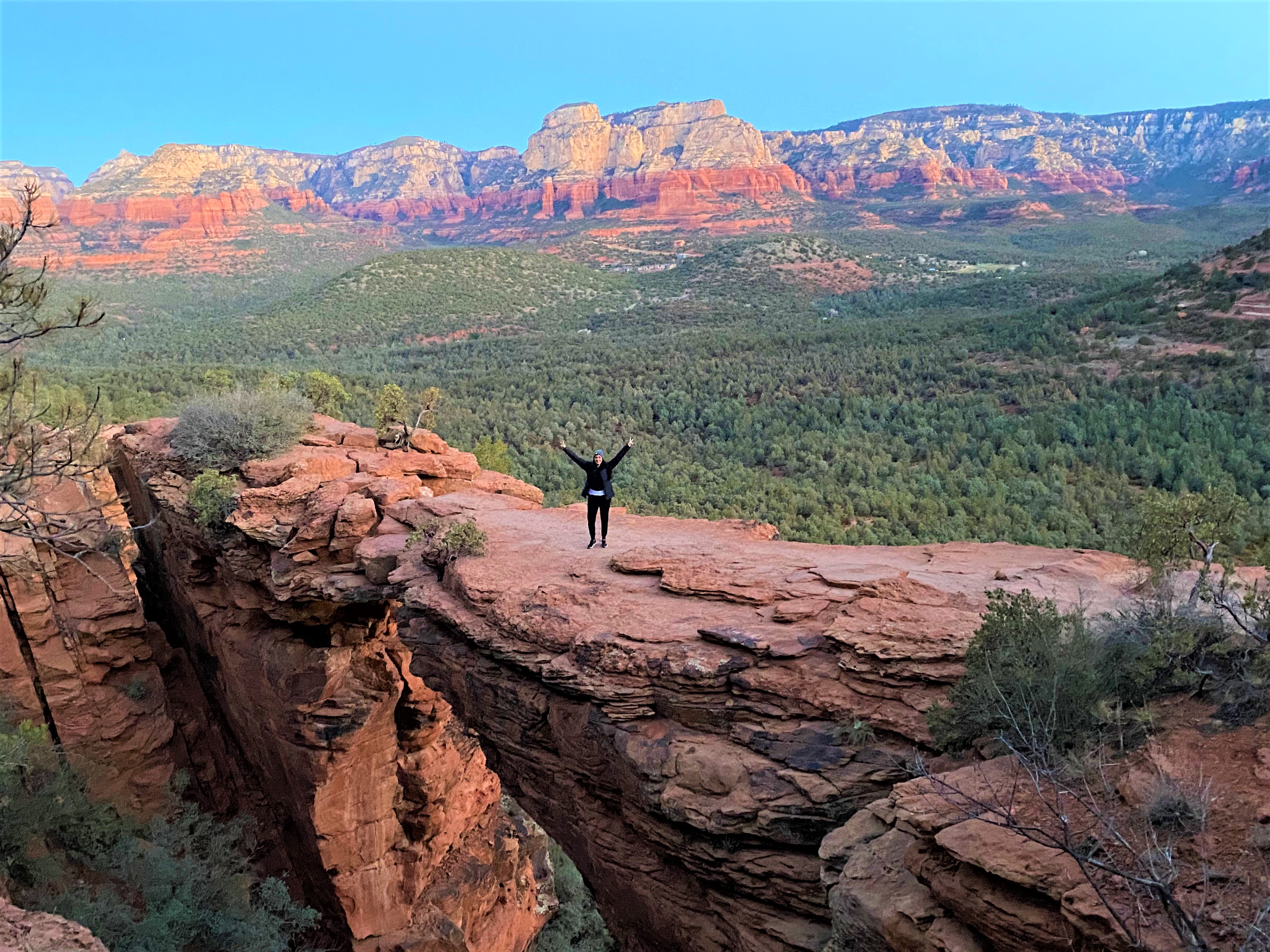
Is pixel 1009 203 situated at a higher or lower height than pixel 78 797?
higher

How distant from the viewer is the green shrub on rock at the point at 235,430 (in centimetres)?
1460

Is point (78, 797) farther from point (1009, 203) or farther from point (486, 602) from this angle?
point (1009, 203)

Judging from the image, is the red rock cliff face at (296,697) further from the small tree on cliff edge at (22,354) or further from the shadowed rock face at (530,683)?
the small tree on cliff edge at (22,354)

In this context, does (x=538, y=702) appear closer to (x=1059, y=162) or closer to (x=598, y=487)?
(x=598, y=487)

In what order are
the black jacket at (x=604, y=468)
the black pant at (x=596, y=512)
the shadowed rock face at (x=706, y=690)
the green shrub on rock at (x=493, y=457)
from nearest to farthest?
the shadowed rock face at (x=706, y=690)
the black jacket at (x=604, y=468)
the black pant at (x=596, y=512)
the green shrub on rock at (x=493, y=457)

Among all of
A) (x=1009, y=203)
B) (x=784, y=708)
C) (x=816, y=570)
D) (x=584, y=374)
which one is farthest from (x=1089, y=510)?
(x=1009, y=203)

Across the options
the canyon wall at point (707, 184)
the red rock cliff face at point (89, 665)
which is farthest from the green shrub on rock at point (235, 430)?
the canyon wall at point (707, 184)

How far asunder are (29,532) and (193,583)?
9664mm

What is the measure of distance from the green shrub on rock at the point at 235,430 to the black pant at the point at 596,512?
732 centimetres

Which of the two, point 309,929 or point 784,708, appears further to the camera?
point 309,929

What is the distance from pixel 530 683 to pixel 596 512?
3045 mm

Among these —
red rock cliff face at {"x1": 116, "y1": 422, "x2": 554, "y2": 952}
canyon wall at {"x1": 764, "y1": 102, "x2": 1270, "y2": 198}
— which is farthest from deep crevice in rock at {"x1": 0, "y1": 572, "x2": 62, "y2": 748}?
canyon wall at {"x1": 764, "y1": 102, "x2": 1270, "y2": 198}

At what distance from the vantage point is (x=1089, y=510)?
Answer: 18656 millimetres

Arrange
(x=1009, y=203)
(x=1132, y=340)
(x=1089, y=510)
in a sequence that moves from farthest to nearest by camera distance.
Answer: (x=1009, y=203) → (x=1132, y=340) → (x=1089, y=510)
